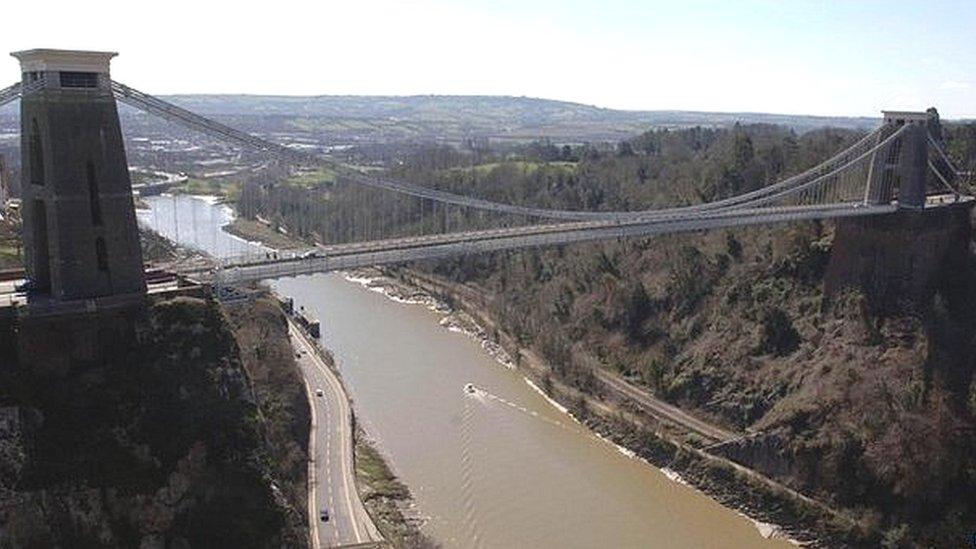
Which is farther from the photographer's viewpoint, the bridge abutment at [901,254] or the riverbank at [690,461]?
the bridge abutment at [901,254]

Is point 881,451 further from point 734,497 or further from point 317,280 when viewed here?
point 317,280

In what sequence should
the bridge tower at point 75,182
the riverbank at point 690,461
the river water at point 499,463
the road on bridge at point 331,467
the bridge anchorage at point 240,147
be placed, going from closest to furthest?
the bridge tower at point 75,182 → the bridge anchorage at point 240,147 → the road on bridge at point 331,467 → the river water at point 499,463 → the riverbank at point 690,461

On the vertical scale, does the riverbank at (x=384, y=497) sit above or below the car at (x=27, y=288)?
below

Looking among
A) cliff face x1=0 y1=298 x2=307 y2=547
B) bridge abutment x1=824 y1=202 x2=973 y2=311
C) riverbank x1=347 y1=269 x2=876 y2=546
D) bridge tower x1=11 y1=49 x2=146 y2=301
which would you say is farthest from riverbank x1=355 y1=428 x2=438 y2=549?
bridge abutment x1=824 y1=202 x2=973 y2=311

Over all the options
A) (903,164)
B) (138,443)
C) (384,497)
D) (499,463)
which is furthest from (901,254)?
(138,443)

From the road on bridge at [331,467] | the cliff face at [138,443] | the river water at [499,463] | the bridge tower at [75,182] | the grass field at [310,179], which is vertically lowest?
the river water at [499,463]

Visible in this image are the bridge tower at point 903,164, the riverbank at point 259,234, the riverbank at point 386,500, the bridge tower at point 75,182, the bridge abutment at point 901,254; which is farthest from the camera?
the riverbank at point 259,234

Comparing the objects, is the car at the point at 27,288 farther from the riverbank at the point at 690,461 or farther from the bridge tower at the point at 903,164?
the bridge tower at the point at 903,164

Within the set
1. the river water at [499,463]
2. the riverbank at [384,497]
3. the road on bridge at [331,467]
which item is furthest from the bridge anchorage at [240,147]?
the river water at [499,463]
